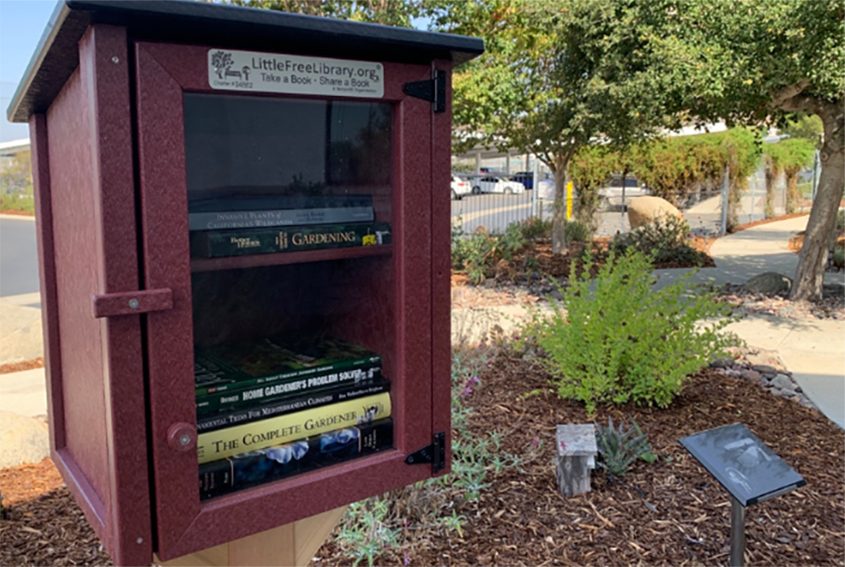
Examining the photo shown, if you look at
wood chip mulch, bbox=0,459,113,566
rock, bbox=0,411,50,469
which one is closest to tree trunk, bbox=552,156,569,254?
rock, bbox=0,411,50,469

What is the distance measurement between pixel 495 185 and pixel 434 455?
29.0m

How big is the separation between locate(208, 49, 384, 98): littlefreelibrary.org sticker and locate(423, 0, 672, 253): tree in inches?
229

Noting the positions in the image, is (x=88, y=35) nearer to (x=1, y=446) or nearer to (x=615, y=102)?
(x=1, y=446)

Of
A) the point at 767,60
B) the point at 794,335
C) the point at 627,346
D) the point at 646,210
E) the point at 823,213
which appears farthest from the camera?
the point at 646,210

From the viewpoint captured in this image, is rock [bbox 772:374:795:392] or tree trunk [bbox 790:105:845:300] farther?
tree trunk [bbox 790:105:845:300]

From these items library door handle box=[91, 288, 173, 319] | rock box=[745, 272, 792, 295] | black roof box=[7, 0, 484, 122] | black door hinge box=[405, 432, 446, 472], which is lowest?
rock box=[745, 272, 792, 295]

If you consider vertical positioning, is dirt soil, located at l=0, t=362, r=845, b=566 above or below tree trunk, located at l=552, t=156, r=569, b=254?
below

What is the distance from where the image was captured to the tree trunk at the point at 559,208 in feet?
36.5

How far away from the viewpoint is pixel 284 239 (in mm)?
1271

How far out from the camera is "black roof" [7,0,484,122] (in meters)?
1.00

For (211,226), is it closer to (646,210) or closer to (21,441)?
(21,441)

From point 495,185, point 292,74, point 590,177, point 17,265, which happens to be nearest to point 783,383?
point 292,74

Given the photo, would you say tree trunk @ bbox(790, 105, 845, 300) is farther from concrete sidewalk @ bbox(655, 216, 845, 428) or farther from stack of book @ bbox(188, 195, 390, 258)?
stack of book @ bbox(188, 195, 390, 258)

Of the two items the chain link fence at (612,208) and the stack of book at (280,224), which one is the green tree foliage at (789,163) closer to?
the chain link fence at (612,208)
